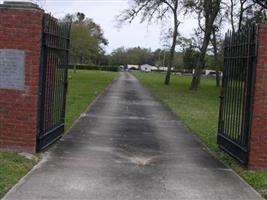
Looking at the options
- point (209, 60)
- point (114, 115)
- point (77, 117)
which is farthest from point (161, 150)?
point (209, 60)

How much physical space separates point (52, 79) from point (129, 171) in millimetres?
3027

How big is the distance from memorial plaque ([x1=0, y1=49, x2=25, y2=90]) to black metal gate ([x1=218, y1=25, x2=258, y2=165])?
12.9ft

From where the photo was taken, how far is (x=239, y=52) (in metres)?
10.4

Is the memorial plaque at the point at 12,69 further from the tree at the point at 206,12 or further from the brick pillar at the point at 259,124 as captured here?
the tree at the point at 206,12

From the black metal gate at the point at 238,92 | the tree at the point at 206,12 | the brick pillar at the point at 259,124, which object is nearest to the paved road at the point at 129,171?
the black metal gate at the point at 238,92

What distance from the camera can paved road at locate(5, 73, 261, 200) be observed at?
295 inches

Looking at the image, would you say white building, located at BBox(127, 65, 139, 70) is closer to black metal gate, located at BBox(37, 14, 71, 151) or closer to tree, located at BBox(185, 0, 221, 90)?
tree, located at BBox(185, 0, 221, 90)

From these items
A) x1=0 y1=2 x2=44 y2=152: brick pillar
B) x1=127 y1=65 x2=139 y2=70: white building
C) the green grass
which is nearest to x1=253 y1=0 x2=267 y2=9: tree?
x1=0 y1=2 x2=44 y2=152: brick pillar

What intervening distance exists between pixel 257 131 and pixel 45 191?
4.08m

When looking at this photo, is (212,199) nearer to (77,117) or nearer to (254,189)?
(254,189)

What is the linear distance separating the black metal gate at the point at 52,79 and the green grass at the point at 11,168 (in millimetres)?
768

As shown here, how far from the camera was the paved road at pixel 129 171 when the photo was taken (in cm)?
748

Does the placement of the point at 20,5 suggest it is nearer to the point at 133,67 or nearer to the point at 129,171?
the point at 129,171

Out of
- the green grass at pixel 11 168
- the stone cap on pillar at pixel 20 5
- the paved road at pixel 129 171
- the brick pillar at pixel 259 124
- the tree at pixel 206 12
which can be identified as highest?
the tree at pixel 206 12
